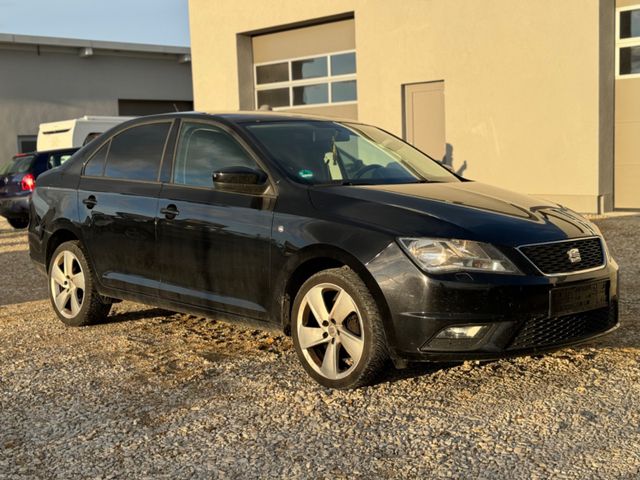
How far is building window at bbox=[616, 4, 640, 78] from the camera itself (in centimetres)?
1372

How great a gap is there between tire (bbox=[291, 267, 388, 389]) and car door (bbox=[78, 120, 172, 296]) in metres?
1.45

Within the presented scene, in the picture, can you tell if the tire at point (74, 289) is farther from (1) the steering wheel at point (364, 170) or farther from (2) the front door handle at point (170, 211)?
(1) the steering wheel at point (364, 170)

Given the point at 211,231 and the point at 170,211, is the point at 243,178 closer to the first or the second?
the point at 211,231

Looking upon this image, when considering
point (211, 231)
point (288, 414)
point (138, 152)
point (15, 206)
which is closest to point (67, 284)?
point (138, 152)

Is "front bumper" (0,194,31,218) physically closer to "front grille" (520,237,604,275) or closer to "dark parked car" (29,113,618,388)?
"dark parked car" (29,113,618,388)

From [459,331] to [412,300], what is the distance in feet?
0.98

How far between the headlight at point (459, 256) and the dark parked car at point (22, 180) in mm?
12978

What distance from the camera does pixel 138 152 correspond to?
6.10m

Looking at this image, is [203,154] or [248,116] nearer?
[203,154]

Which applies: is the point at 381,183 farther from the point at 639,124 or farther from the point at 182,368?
the point at 639,124

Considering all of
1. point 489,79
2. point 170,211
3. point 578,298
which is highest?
point 489,79

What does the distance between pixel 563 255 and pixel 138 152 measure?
10.6 ft

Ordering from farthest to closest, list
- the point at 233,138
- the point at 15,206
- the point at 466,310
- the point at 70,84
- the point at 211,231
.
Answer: the point at 70,84 → the point at 15,206 → the point at 233,138 → the point at 211,231 → the point at 466,310

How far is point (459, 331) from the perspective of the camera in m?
4.27
